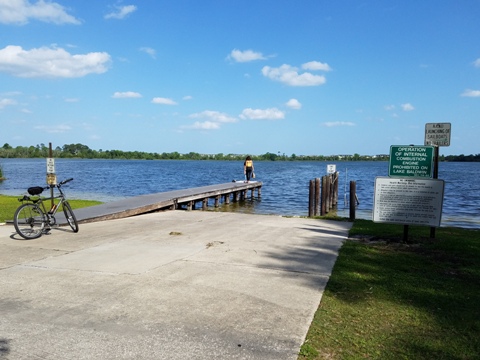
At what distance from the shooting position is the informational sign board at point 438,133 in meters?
8.66

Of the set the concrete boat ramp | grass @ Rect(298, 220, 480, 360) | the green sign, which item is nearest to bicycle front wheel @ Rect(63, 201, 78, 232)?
the concrete boat ramp

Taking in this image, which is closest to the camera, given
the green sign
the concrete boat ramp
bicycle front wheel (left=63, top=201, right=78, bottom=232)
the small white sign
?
the concrete boat ramp

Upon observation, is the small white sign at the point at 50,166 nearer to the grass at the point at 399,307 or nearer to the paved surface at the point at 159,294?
the paved surface at the point at 159,294

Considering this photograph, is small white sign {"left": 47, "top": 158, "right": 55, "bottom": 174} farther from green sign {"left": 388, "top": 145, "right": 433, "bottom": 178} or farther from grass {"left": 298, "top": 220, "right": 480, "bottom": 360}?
green sign {"left": 388, "top": 145, "right": 433, "bottom": 178}

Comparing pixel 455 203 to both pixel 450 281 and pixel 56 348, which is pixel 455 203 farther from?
pixel 56 348

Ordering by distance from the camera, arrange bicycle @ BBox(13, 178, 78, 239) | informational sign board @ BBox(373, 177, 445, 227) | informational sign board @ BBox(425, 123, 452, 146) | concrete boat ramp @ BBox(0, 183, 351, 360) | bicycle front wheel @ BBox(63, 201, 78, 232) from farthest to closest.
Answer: bicycle front wheel @ BBox(63, 201, 78, 232)
informational sign board @ BBox(425, 123, 452, 146)
informational sign board @ BBox(373, 177, 445, 227)
bicycle @ BBox(13, 178, 78, 239)
concrete boat ramp @ BBox(0, 183, 351, 360)

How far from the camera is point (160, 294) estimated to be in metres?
4.79

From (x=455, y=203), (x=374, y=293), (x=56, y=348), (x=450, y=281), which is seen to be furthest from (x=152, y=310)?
(x=455, y=203)

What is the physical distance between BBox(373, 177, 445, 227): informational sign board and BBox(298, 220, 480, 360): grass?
0.81 m

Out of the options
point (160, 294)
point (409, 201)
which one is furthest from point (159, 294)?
point (409, 201)

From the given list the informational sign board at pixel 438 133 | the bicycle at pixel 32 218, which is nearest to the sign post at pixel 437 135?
the informational sign board at pixel 438 133

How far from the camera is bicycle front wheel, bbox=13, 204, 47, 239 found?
26.5ft

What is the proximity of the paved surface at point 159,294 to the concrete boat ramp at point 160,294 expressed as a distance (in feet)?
0.04

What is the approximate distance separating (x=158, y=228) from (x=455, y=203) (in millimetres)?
22134
